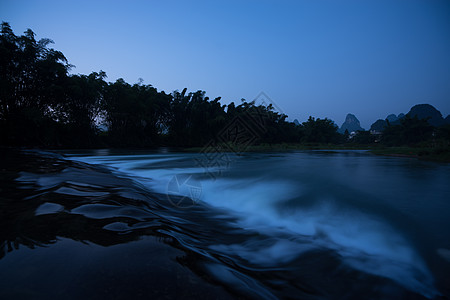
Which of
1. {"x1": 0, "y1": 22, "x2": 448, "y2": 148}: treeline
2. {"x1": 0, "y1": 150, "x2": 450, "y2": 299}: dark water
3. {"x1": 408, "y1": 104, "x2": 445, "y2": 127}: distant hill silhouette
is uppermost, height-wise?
{"x1": 408, "y1": 104, "x2": 445, "y2": 127}: distant hill silhouette

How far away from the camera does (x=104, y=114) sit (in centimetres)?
2411

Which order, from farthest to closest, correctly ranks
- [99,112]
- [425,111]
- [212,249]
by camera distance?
[425,111] → [99,112] → [212,249]

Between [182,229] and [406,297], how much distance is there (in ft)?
5.91

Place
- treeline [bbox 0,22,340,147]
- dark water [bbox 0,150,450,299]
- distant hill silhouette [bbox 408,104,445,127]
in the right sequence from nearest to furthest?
dark water [bbox 0,150,450,299] < treeline [bbox 0,22,340,147] < distant hill silhouette [bbox 408,104,445,127]

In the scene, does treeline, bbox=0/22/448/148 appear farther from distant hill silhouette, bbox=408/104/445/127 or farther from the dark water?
distant hill silhouette, bbox=408/104/445/127

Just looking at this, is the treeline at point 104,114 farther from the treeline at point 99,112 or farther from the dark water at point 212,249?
the dark water at point 212,249

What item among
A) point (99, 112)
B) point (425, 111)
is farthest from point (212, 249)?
point (425, 111)

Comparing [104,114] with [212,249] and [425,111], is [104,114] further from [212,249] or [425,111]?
[425,111]

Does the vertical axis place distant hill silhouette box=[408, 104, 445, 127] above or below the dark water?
above

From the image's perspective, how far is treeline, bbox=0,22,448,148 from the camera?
15242mm

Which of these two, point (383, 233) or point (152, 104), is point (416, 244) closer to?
point (383, 233)

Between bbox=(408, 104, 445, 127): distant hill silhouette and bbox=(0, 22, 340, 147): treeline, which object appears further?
bbox=(408, 104, 445, 127): distant hill silhouette

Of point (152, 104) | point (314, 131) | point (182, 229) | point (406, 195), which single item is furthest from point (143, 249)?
point (314, 131)

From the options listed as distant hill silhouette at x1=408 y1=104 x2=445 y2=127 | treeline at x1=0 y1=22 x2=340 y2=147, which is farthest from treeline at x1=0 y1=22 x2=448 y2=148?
distant hill silhouette at x1=408 y1=104 x2=445 y2=127
